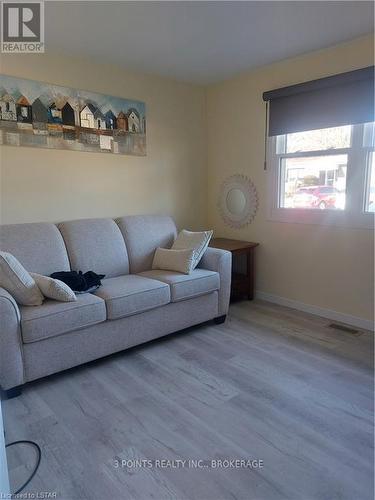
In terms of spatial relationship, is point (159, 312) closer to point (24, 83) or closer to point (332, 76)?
point (24, 83)

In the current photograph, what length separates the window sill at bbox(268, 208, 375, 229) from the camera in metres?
2.84

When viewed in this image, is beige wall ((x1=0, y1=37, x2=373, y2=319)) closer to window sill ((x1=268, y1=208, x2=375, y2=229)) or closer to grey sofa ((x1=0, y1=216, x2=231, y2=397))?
window sill ((x1=268, y1=208, x2=375, y2=229))

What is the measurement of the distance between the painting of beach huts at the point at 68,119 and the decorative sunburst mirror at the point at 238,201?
1042 millimetres

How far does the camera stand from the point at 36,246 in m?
2.65

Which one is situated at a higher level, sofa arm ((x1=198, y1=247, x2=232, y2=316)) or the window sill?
the window sill

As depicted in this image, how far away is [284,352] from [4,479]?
6.32 ft

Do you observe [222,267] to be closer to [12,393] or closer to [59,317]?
[59,317]

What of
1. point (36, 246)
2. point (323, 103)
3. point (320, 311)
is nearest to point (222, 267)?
point (320, 311)

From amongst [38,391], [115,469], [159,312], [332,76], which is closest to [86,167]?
[159,312]

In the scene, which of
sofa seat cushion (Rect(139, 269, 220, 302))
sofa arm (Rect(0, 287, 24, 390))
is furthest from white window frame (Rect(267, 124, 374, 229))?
sofa arm (Rect(0, 287, 24, 390))

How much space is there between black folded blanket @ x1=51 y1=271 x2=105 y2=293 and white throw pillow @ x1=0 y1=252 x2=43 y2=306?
0.94 feet

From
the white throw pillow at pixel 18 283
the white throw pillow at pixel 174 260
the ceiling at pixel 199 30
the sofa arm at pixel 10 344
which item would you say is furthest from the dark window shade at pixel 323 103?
the sofa arm at pixel 10 344

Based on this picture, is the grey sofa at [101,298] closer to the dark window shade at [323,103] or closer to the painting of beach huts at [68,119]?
the painting of beach huts at [68,119]

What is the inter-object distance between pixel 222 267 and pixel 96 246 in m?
1.11
